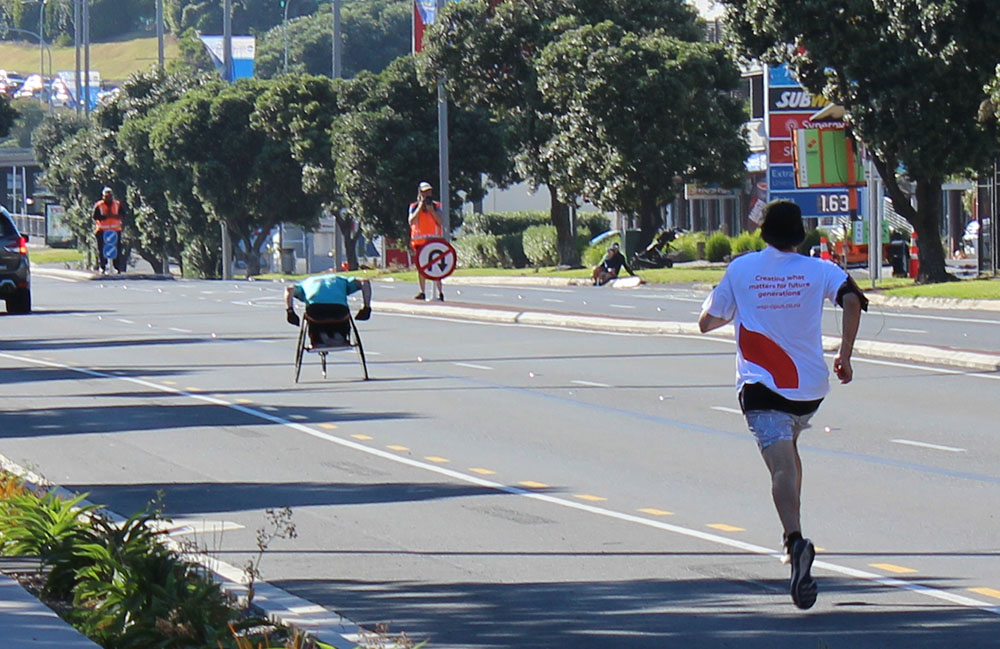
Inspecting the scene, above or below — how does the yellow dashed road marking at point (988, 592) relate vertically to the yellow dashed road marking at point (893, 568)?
below

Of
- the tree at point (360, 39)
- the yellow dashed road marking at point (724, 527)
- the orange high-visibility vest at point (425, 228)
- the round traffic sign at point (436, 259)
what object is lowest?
the yellow dashed road marking at point (724, 527)

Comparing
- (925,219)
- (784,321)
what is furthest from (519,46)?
(784,321)

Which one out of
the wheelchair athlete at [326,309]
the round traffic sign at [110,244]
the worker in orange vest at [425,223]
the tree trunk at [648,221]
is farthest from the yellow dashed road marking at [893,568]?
the tree trunk at [648,221]

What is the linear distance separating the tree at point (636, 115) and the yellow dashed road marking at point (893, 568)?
37219 millimetres

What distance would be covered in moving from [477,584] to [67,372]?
42.1 ft

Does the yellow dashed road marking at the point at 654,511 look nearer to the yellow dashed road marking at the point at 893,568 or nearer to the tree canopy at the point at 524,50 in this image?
the yellow dashed road marking at the point at 893,568

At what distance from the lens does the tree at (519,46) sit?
4966cm

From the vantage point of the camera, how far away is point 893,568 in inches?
336

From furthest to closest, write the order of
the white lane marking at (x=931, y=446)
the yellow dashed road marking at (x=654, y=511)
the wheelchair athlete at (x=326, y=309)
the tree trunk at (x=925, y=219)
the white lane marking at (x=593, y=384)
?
the tree trunk at (x=925, y=219) → the wheelchair athlete at (x=326, y=309) → the white lane marking at (x=593, y=384) → the white lane marking at (x=931, y=446) → the yellow dashed road marking at (x=654, y=511)

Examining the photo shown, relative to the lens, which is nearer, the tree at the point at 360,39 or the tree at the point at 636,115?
the tree at the point at 636,115

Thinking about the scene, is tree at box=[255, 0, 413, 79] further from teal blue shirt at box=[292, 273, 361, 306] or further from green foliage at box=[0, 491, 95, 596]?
green foliage at box=[0, 491, 95, 596]

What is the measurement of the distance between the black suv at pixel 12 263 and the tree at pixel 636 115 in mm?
19480

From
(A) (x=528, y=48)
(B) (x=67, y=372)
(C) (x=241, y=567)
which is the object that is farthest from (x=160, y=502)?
(A) (x=528, y=48)

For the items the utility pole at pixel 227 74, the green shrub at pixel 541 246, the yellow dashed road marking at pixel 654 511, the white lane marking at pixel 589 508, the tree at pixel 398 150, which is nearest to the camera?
the white lane marking at pixel 589 508
